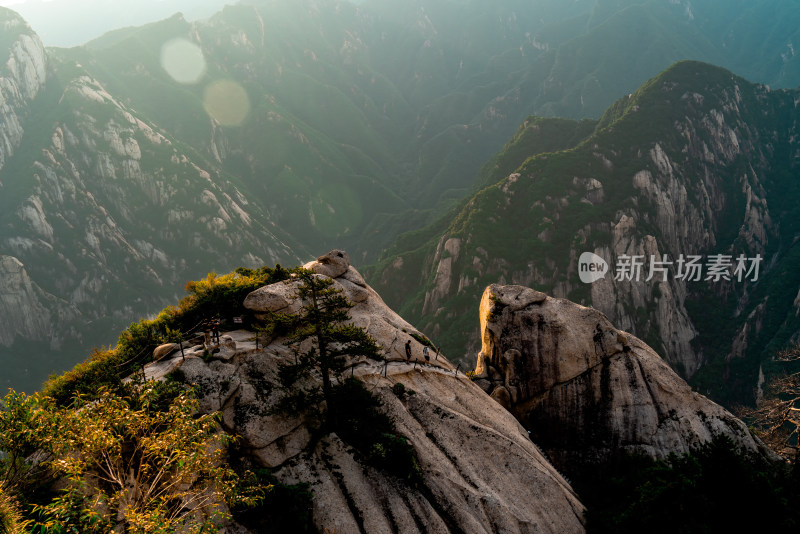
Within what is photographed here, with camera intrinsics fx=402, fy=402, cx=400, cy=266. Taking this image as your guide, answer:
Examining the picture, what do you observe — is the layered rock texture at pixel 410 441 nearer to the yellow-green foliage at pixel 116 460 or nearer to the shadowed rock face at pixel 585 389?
the yellow-green foliage at pixel 116 460

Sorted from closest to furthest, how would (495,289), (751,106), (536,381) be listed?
(536,381), (495,289), (751,106)

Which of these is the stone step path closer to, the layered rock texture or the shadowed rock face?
the layered rock texture

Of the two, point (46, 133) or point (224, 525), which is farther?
point (46, 133)

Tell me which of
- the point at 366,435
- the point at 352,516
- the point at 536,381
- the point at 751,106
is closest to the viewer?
the point at 352,516

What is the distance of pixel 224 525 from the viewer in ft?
54.7

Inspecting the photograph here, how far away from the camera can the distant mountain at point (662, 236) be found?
93.4 meters

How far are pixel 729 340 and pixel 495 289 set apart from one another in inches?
3625

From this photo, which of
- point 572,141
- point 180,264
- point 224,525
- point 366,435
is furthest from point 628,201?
point 180,264

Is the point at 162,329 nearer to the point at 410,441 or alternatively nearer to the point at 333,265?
the point at 333,265

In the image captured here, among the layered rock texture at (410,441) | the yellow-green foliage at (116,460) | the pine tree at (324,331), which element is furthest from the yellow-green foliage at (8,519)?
the pine tree at (324,331)

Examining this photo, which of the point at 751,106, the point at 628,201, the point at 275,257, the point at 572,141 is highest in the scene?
the point at 751,106

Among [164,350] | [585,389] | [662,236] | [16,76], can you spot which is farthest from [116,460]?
[16,76]

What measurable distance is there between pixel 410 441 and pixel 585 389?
1773 centimetres

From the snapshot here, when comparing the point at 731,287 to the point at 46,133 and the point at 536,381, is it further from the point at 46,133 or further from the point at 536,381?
the point at 46,133
